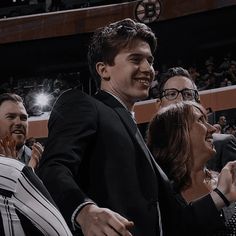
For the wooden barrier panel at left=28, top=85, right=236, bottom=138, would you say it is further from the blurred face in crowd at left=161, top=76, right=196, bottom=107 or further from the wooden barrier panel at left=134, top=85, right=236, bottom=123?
the blurred face in crowd at left=161, top=76, right=196, bottom=107

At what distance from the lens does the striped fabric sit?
0.78 m

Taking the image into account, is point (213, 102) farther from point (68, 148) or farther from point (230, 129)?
point (68, 148)

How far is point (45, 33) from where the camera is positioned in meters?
11.5

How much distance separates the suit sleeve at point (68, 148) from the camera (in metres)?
1.12

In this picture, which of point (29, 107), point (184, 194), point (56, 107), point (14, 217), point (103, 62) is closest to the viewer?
point (14, 217)

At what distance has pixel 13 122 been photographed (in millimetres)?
2592

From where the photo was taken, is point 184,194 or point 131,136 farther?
point 184,194

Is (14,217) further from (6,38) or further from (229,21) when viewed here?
(6,38)

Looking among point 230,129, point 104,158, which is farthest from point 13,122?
point 230,129

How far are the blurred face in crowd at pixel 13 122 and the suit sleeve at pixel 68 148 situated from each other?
131 centimetres

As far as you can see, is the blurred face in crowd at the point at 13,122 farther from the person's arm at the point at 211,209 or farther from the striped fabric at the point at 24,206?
the striped fabric at the point at 24,206

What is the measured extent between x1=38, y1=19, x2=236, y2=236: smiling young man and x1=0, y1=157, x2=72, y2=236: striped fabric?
0.65 ft

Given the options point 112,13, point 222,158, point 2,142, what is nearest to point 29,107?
point 112,13

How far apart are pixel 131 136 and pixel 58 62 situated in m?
10.8
